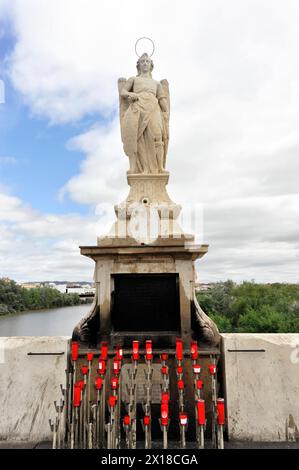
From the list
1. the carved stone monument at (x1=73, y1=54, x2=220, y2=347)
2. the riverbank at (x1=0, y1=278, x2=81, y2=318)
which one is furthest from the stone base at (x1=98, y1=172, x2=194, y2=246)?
the riverbank at (x1=0, y1=278, x2=81, y2=318)

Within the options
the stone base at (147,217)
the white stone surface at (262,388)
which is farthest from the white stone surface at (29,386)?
the white stone surface at (262,388)

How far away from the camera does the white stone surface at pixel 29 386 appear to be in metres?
3.96

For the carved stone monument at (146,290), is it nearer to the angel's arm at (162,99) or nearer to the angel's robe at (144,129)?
the angel's robe at (144,129)

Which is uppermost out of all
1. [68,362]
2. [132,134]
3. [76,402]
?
[132,134]

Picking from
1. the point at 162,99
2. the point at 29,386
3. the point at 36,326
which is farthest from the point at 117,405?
the point at 36,326

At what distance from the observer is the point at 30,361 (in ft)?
13.6

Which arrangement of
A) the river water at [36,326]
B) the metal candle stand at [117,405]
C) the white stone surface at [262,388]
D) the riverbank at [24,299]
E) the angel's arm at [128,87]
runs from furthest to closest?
the riverbank at [24,299] < the river water at [36,326] < the angel's arm at [128,87] < the white stone surface at [262,388] < the metal candle stand at [117,405]

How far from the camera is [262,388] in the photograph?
4.05 meters

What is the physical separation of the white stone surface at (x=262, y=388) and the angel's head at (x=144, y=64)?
465cm

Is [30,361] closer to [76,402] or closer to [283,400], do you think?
[76,402]

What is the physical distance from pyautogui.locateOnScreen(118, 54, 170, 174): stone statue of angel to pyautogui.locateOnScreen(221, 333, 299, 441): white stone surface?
10.1 feet

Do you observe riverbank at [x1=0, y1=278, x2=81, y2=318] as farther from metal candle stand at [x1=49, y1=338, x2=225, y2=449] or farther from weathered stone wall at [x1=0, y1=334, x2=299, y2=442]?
metal candle stand at [x1=49, y1=338, x2=225, y2=449]
